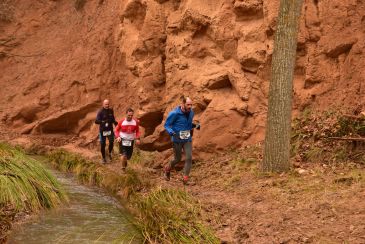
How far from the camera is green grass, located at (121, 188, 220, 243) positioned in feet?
21.2

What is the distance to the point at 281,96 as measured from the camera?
30.0ft

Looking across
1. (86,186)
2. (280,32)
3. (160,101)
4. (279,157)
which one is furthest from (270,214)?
(160,101)

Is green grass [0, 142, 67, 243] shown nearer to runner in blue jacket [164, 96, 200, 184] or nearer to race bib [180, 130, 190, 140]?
runner in blue jacket [164, 96, 200, 184]

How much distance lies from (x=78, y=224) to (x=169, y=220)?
1738 millimetres

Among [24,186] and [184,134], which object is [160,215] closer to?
[24,186]

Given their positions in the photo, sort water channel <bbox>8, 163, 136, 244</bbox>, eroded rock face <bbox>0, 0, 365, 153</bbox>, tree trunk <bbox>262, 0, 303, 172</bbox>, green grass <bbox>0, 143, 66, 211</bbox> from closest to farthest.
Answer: water channel <bbox>8, 163, 136, 244</bbox> < green grass <bbox>0, 143, 66, 211</bbox> < tree trunk <bbox>262, 0, 303, 172</bbox> < eroded rock face <bbox>0, 0, 365, 153</bbox>

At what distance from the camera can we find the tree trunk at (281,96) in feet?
29.7

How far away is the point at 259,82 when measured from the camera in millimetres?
11969

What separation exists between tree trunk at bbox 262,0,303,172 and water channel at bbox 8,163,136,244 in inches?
109

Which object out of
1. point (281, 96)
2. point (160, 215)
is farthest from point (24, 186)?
point (281, 96)

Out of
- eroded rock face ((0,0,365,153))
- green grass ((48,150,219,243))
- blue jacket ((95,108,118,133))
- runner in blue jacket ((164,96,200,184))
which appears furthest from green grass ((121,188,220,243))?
blue jacket ((95,108,118,133))

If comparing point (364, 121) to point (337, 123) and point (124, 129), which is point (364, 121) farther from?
point (124, 129)

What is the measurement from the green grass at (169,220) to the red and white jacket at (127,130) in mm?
3881

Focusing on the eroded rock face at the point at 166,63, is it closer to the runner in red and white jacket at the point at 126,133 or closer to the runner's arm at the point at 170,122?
the runner in red and white jacket at the point at 126,133
